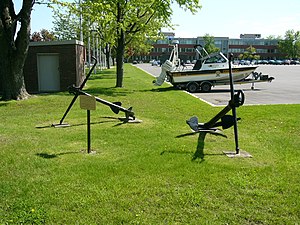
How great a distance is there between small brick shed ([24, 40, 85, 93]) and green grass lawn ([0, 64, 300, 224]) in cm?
1071

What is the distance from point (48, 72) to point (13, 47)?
17.6ft

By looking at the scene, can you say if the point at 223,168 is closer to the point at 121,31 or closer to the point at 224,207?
the point at 224,207

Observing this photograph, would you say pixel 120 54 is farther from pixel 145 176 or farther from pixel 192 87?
pixel 145 176

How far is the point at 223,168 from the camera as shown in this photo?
212 inches

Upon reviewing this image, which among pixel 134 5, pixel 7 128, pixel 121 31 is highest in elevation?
pixel 134 5

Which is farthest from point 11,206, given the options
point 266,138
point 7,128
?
point 266,138

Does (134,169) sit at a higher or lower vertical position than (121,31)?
lower

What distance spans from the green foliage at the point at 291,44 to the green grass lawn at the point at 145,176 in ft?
410

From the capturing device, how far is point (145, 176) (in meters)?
4.98

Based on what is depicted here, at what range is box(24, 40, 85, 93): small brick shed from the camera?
19.0 metres

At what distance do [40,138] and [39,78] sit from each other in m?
12.8

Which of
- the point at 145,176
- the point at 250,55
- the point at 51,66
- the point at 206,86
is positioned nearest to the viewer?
the point at 145,176

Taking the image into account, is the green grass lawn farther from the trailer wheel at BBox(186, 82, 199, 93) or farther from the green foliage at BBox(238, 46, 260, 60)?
the green foliage at BBox(238, 46, 260, 60)

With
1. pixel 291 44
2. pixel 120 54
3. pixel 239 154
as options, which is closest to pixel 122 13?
pixel 120 54
